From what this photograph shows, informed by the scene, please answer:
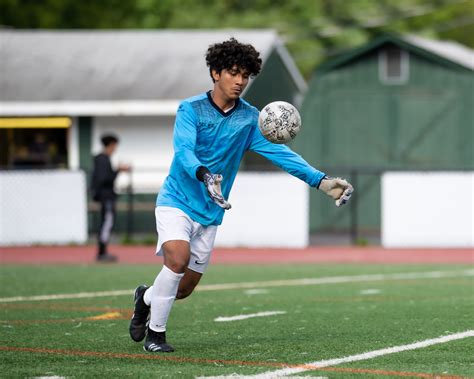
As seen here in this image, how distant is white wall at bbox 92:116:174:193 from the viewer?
2744 centimetres

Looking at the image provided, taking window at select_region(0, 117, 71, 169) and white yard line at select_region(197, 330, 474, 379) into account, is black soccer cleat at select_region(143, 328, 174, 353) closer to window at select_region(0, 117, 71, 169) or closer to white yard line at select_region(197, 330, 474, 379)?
white yard line at select_region(197, 330, 474, 379)

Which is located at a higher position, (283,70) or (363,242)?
(283,70)

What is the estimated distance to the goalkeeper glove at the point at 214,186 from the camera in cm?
779

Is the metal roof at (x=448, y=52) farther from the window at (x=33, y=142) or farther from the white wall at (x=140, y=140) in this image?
the window at (x=33, y=142)

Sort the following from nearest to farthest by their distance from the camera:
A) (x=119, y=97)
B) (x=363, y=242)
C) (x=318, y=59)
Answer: (x=363, y=242) < (x=119, y=97) < (x=318, y=59)

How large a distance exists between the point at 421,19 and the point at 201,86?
97.8ft

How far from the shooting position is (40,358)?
8062 millimetres

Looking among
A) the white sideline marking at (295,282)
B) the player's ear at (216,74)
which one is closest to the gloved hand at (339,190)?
the player's ear at (216,74)

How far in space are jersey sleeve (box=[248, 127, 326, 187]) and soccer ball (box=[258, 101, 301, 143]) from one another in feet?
0.85

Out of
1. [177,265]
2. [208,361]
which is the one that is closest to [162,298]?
[177,265]

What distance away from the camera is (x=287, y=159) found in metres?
8.69

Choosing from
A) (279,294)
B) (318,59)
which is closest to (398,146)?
(279,294)

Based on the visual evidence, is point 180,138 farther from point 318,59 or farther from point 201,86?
point 318,59

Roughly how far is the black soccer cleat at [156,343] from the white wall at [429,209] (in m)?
14.8
